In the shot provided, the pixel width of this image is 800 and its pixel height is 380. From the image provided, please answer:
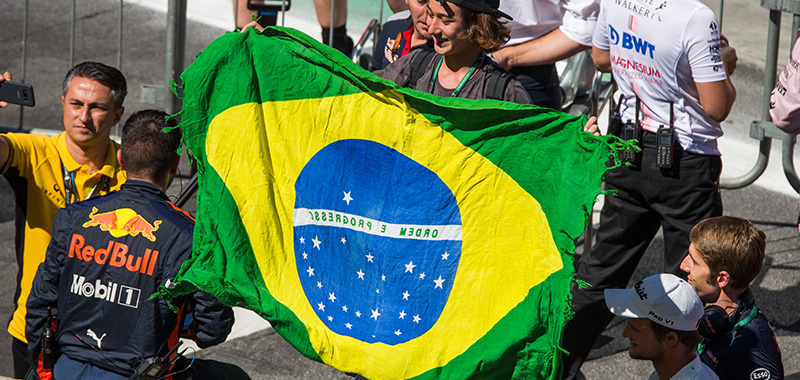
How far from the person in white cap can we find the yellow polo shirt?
8.36 feet

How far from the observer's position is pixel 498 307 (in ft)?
11.4

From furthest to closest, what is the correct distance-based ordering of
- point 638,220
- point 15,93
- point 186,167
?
point 186,167 → point 638,220 → point 15,93

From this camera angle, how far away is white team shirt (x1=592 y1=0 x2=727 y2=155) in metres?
4.56

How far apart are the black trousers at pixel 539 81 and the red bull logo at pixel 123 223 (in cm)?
235

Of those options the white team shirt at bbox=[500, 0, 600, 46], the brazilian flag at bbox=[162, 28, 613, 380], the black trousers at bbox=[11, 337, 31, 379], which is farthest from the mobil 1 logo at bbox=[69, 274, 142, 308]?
the white team shirt at bbox=[500, 0, 600, 46]

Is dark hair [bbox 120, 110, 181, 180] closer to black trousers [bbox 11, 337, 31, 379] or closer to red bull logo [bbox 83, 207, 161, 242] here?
red bull logo [bbox 83, 207, 161, 242]

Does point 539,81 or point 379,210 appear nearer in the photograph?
point 379,210

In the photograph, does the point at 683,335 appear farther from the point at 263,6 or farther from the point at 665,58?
the point at 263,6

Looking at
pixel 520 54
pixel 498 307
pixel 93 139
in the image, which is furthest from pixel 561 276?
pixel 93 139

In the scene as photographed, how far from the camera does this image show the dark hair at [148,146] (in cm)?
377

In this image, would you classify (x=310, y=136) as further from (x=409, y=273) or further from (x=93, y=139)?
(x=93, y=139)

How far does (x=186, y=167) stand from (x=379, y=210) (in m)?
4.27

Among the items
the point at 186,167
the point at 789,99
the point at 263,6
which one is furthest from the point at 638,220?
the point at 186,167

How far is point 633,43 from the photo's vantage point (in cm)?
482
